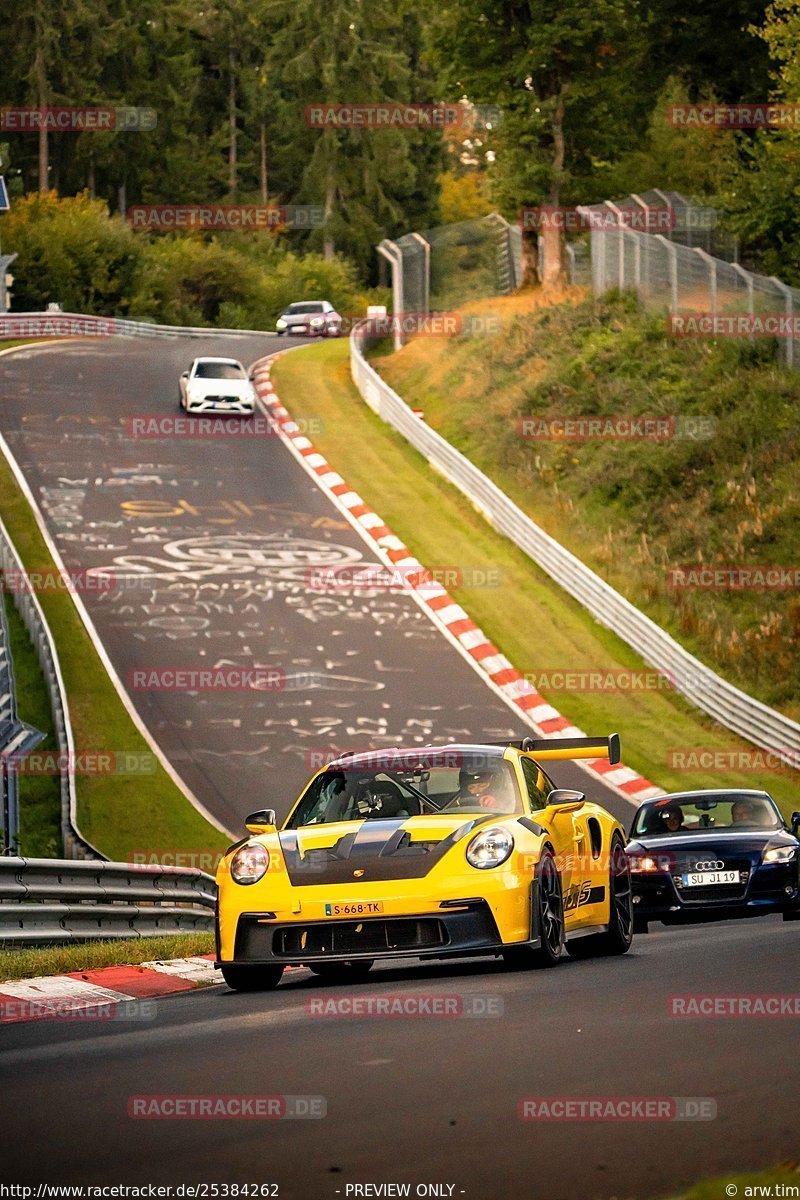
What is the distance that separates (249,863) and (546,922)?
1697 millimetres

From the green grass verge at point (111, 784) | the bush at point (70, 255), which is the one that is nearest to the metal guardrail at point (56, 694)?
the green grass verge at point (111, 784)

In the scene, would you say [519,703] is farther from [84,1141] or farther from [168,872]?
[84,1141]

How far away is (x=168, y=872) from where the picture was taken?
1555cm

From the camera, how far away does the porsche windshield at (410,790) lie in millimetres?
11234

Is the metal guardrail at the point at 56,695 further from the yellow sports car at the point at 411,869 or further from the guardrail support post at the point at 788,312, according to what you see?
the guardrail support post at the point at 788,312

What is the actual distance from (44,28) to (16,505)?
65.2m

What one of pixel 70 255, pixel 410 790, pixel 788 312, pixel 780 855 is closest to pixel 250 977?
pixel 410 790

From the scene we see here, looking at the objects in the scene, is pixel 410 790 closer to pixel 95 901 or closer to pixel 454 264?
pixel 95 901

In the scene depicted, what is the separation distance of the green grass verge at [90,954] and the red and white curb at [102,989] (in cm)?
8

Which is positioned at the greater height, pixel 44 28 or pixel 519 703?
pixel 44 28

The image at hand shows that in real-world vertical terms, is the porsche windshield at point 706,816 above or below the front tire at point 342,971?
below

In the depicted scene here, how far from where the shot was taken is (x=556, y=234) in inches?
2002

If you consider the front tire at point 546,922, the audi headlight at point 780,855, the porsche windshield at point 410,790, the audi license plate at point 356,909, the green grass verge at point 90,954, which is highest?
the porsche windshield at point 410,790

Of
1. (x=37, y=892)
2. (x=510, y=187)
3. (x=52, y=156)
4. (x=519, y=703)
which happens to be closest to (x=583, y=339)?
(x=510, y=187)
